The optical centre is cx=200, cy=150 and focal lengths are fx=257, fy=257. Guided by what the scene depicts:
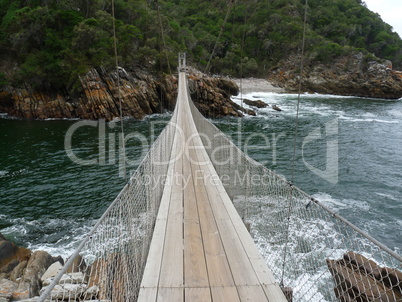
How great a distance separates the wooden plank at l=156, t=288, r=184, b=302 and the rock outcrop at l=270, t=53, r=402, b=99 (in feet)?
113

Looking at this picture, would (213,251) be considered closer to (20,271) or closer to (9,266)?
(20,271)

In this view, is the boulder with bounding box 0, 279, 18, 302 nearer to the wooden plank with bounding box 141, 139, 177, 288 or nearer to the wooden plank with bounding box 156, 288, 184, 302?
the wooden plank with bounding box 141, 139, 177, 288

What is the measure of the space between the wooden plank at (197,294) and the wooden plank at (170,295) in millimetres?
33

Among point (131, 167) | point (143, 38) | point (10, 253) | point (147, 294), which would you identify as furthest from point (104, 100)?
point (147, 294)

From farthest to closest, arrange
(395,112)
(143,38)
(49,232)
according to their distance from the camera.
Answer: (143,38)
(395,112)
(49,232)

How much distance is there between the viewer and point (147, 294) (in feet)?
5.22

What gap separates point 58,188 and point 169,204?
559cm

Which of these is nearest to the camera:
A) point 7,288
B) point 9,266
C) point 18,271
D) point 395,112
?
point 7,288

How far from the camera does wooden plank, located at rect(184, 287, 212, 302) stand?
5.09 feet

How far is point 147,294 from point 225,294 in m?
0.48

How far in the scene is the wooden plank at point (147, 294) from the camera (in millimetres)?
1552

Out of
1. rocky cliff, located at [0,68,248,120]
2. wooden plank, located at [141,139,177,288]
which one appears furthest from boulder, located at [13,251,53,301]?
rocky cliff, located at [0,68,248,120]

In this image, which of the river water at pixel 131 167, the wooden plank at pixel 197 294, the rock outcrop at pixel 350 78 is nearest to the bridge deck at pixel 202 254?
the wooden plank at pixel 197 294

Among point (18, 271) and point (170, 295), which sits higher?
point (170, 295)
